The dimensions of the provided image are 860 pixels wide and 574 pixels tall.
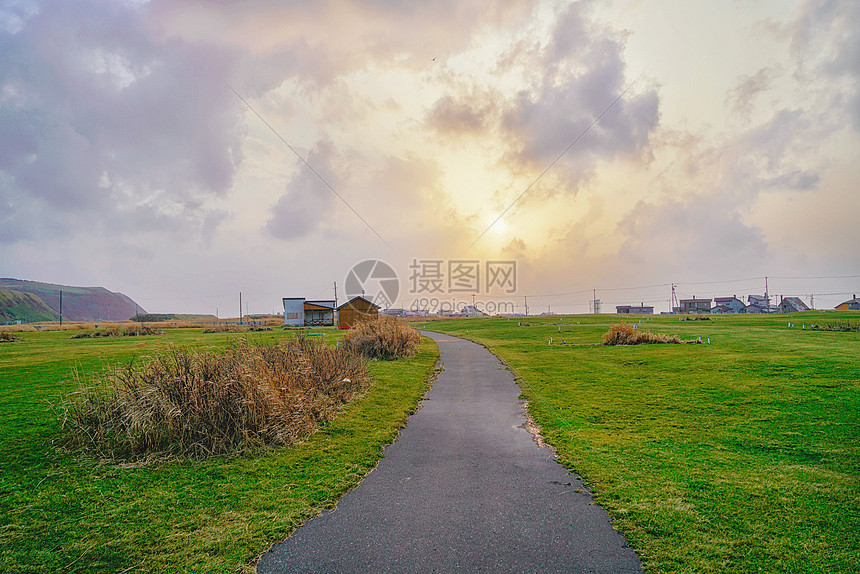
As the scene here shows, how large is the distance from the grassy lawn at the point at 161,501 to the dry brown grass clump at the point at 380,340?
12309 mm

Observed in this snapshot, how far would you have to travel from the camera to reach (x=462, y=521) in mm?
4609

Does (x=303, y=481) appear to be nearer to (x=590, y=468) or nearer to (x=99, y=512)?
(x=99, y=512)

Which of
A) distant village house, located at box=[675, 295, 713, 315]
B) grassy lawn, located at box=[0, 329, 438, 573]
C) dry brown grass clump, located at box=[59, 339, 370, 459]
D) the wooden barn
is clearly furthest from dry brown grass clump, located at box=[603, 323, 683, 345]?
distant village house, located at box=[675, 295, 713, 315]

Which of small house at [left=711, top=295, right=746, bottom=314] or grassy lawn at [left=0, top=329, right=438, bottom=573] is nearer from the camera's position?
grassy lawn at [left=0, top=329, right=438, bottom=573]

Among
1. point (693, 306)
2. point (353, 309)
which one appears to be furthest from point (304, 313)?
point (693, 306)

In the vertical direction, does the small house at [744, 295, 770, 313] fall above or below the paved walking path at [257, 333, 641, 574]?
above

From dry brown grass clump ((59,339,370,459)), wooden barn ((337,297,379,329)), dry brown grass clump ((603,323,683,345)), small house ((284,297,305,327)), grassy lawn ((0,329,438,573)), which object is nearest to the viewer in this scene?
grassy lawn ((0,329,438,573))

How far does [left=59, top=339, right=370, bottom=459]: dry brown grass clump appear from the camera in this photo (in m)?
7.03

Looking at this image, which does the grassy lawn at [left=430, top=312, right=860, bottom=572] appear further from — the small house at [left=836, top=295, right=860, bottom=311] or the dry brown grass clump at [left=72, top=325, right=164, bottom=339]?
the small house at [left=836, top=295, right=860, bottom=311]

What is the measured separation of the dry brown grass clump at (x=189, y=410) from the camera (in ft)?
23.1

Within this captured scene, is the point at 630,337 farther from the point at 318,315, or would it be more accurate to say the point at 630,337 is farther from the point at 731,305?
the point at 731,305

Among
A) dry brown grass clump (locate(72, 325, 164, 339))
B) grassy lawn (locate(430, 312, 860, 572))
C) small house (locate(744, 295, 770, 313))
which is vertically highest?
small house (locate(744, 295, 770, 313))

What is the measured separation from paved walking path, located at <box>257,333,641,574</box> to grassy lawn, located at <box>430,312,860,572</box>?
464 mm

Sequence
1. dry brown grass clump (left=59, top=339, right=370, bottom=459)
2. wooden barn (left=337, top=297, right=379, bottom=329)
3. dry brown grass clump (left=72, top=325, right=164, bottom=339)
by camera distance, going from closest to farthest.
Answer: dry brown grass clump (left=59, top=339, right=370, bottom=459) < dry brown grass clump (left=72, top=325, right=164, bottom=339) < wooden barn (left=337, top=297, right=379, bottom=329)
